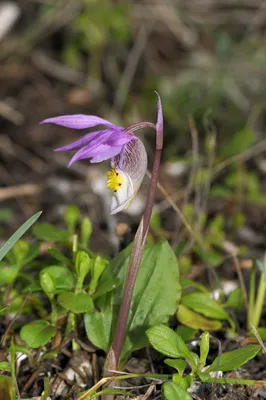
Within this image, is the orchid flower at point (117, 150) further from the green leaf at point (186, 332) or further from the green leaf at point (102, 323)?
the green leaf at point (186, 332)

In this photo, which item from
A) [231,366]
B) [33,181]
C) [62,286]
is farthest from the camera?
[33,181]

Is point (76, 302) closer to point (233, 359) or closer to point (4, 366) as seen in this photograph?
point (4, 366)

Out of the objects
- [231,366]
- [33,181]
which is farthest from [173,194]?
[231,366]

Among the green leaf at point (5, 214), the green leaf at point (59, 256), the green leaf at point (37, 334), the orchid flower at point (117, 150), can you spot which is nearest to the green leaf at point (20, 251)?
the green leaf at point (59, 256)

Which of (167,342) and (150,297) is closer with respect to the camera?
(167,342)

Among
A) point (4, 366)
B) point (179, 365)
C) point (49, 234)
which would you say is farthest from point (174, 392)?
point (49, 234)

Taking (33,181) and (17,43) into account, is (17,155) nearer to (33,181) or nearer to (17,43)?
(33,181)
